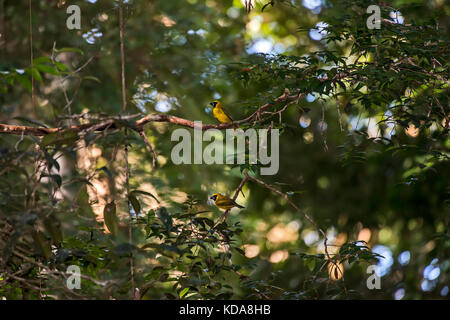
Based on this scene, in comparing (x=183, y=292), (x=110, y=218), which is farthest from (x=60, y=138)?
(x=183, y=292)

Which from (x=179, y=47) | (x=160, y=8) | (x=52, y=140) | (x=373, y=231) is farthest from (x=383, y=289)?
(x=52, y=140)

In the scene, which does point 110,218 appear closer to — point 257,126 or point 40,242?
point 40,242

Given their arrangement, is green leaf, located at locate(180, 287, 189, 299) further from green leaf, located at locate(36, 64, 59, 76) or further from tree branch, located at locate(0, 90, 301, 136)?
green leaf, located at locate(36, 64, 59, 76)

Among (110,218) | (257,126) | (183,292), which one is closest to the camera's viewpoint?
(110,218)

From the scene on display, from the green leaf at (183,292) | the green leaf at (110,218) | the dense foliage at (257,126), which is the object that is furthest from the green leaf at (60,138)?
the green leaf at (183,292)

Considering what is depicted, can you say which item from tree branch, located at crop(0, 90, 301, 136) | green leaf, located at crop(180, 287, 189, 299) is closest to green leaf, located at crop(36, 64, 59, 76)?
tree branch, located at crop(0, 90, 301, 136)

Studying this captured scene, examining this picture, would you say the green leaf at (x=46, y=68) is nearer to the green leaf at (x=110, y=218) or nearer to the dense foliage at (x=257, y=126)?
the dense foliage at (x=257, y=126)

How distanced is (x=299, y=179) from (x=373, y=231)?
2.90 feet

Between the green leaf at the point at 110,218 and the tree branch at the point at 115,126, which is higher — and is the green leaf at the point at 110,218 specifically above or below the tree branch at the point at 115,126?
below

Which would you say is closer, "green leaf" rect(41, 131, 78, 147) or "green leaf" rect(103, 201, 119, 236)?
"green leaf" rect(41, 131, 78, 147)

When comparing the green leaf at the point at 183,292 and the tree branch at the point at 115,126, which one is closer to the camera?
the tree branch at the point at 115,126

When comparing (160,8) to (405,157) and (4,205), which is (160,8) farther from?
(4,205)

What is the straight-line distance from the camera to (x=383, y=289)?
443 centimetres

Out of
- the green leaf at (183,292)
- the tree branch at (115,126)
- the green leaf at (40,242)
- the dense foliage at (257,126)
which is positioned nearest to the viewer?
the green leaf at (40,242)
